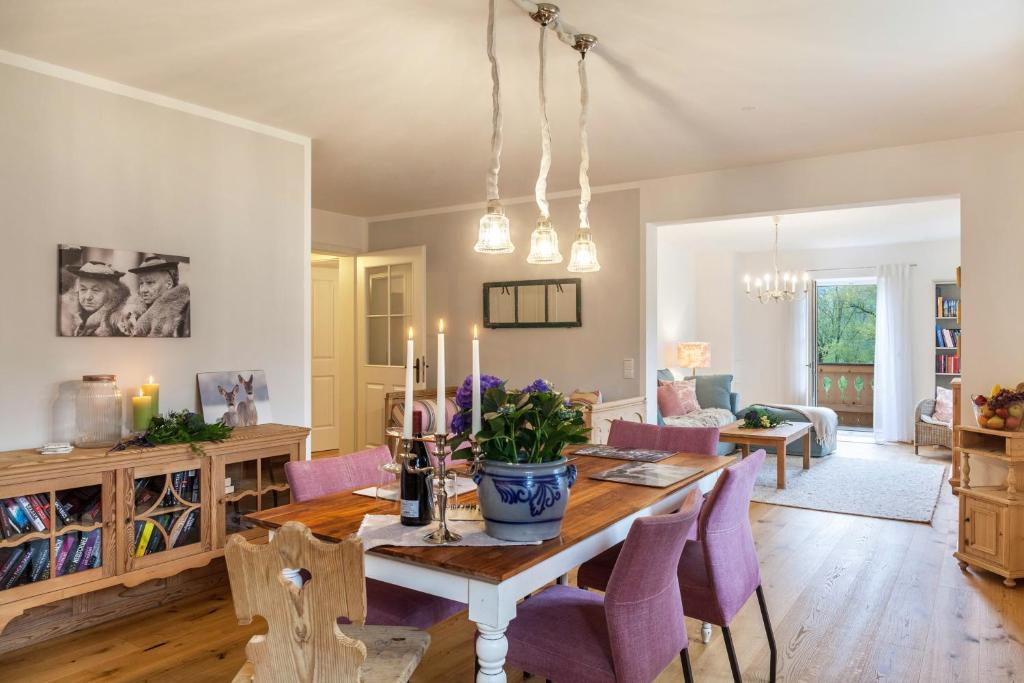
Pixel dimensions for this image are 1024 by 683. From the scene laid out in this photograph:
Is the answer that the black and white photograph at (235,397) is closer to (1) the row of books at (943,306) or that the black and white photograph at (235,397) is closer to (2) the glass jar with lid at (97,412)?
(2) the glass jar with lid at (97,412)

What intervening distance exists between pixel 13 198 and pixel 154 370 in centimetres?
94

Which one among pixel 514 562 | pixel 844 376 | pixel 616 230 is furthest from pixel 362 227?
pixel 844 376

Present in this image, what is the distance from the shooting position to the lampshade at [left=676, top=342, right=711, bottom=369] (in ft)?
26.7

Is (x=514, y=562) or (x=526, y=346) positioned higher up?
(x=526, y=346)

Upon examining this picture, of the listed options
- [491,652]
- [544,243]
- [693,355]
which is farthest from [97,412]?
[693,355]

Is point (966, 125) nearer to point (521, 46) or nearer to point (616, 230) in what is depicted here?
point (616, 230)

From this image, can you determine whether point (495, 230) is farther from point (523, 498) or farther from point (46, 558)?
point (46, 558)

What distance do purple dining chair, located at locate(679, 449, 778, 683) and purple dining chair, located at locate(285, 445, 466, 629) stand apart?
0.76m

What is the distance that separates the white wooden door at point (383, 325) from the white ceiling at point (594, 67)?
195 centimetres

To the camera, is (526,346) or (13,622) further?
(526,346)

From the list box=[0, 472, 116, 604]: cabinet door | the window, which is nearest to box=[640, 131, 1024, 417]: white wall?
box=[0, 472, 116, 604]: cabinet door

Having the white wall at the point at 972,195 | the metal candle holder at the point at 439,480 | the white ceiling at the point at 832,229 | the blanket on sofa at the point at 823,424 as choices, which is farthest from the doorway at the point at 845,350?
the metal candle holder at the point at 439,480

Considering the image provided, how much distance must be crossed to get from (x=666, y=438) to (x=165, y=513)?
7.34 ft

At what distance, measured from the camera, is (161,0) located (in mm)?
2369
